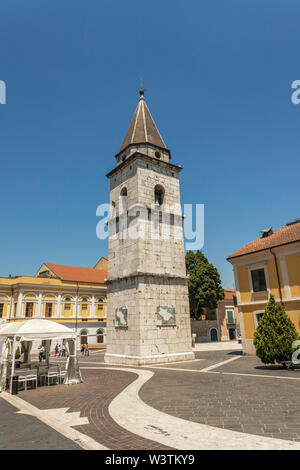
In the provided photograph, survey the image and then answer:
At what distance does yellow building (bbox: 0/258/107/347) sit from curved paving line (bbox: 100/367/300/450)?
33.1 meters

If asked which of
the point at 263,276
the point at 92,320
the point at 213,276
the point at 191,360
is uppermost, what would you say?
the point at 213,276

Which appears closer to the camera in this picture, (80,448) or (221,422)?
(80,448)

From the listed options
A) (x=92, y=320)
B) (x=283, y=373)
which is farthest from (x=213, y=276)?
(x=283, y=373)

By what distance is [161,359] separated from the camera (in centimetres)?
1938

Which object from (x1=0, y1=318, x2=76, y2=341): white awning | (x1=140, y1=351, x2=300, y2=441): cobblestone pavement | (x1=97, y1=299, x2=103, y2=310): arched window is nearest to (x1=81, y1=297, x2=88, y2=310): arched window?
(x1=97, y1=299, x2=103, y2=310): arched window

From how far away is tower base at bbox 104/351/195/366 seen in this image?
18.6 m

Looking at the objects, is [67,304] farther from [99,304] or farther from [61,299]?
[99,304]

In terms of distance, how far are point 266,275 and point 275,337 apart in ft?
23.1

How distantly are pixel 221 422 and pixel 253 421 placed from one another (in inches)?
29.1

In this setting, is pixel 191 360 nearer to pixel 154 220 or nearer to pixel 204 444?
pixel 154 220

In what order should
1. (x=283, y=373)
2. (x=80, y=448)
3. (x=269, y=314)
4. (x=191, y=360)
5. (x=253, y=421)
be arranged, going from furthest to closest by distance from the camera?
(x=191, y=360)
(x=269, y=314)
(x=283, y=373)
(x=253, y=421)
(x=80, y=448)

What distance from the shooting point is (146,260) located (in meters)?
20.7
